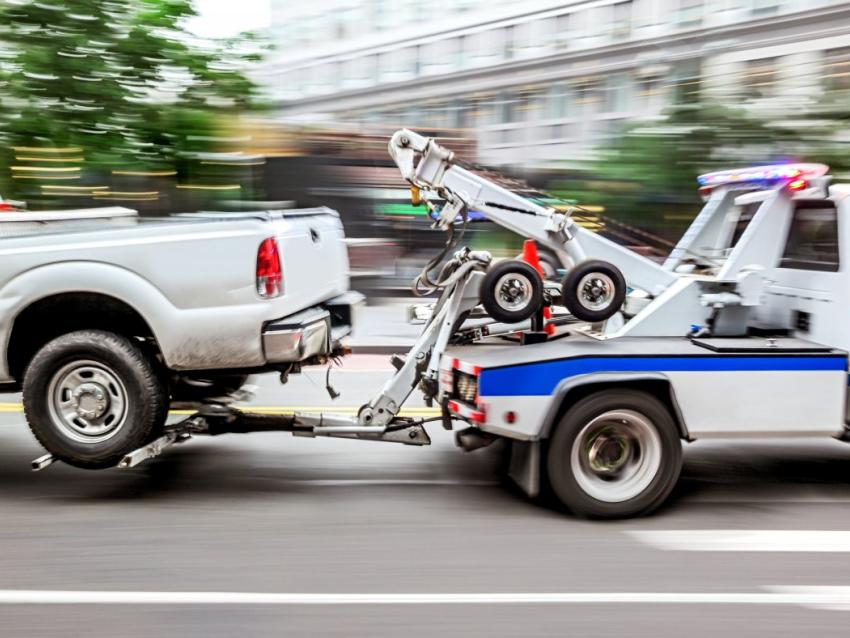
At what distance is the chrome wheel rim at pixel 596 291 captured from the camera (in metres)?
5.82

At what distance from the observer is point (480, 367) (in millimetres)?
5383

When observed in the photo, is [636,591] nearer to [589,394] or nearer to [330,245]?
[589,394]

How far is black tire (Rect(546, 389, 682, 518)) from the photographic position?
5.37 m

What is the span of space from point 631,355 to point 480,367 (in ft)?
2.78

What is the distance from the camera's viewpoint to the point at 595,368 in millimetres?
5352

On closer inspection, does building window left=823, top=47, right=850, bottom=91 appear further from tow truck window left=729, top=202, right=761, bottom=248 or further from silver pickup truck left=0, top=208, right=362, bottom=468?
silver pickup truck left=0, top=208, right=362, bottom=468

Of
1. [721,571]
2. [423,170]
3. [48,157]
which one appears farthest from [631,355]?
[48,157]

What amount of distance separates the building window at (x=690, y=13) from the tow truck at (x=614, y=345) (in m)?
30.2

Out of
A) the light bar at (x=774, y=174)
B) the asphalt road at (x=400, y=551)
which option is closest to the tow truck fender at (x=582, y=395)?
the asphalt road at (x=400, y=551)

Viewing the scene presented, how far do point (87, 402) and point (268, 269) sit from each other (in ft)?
4.31

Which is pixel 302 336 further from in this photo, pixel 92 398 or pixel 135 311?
pixel 92 398

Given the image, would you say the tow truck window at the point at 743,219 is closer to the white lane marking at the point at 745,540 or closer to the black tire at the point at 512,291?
the black tire at the point at 512,291

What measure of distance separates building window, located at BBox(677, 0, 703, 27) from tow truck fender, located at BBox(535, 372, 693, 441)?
31965mm

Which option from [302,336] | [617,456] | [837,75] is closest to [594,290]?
[617,456]
